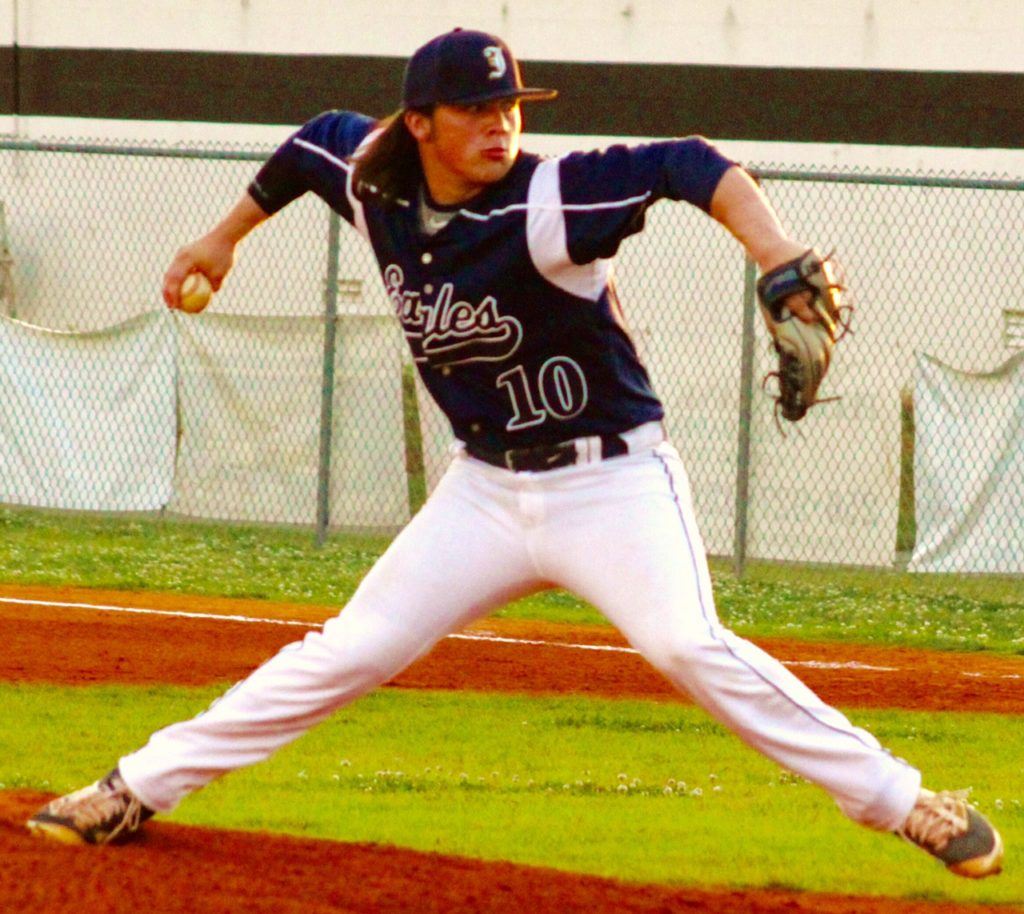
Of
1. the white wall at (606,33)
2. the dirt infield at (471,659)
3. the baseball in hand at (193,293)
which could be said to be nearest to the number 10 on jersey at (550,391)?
the baseball in hand at (193,293)

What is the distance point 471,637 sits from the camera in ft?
31.9

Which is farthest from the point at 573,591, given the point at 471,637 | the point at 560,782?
the point at 471,637

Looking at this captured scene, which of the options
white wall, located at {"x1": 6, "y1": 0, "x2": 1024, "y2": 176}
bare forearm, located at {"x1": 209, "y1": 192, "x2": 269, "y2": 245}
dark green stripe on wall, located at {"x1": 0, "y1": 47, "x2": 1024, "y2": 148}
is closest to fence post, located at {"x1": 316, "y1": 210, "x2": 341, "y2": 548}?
white wall, located at {"x1": 6, "y1": 0, "x2": 1024, "y2": 176}

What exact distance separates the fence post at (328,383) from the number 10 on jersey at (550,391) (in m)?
7.77

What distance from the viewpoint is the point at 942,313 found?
13445 millimetres

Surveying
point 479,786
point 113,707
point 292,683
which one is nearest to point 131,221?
point 113,707

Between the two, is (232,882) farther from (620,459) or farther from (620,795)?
(620,795)

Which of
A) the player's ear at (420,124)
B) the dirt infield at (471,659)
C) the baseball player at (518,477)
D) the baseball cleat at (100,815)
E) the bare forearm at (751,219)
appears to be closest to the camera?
the bare forearm at (751,219)

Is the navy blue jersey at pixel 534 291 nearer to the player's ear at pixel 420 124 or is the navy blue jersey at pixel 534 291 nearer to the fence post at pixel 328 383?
the player's ear at pixel 420 124

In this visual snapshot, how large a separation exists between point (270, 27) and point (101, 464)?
4.38m

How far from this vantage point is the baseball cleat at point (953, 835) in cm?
439

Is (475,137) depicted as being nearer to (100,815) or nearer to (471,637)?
(100,815)

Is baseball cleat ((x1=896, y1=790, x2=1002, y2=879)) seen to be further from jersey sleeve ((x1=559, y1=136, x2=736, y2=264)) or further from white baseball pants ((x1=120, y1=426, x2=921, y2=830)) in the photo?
jersey sleeve ((x1=559, y1=136, x2=736, y2=264))

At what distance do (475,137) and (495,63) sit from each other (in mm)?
173
